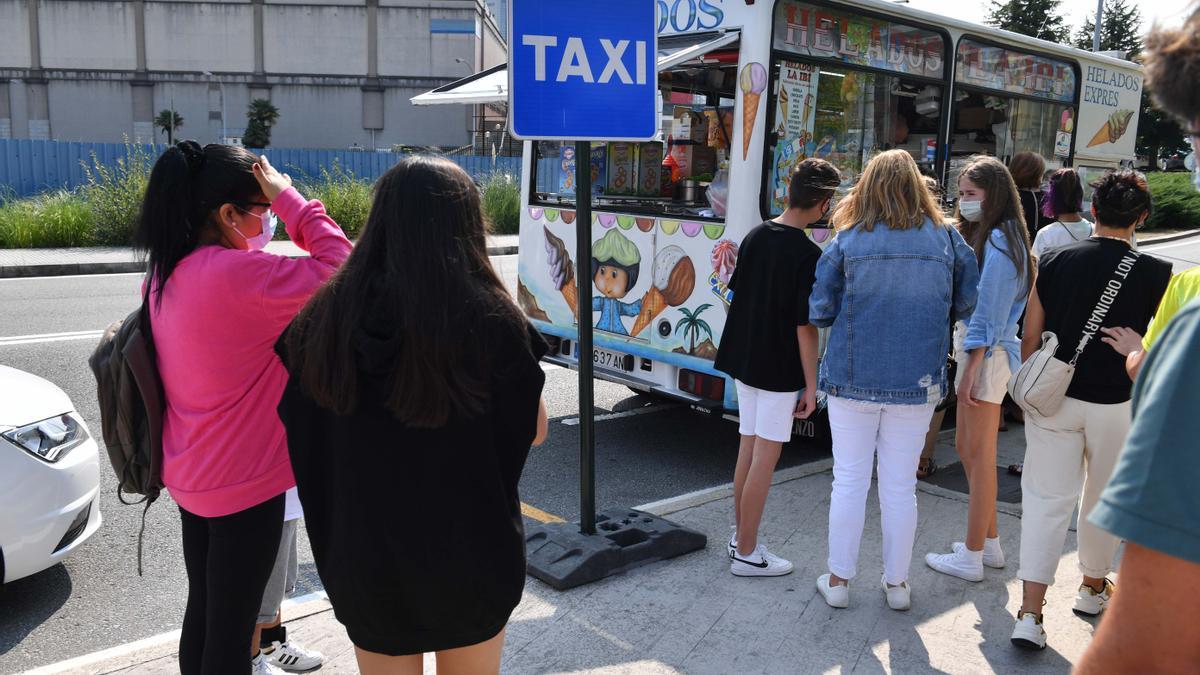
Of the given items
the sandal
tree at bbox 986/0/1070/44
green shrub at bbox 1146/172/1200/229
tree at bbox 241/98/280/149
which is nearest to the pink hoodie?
the sandal

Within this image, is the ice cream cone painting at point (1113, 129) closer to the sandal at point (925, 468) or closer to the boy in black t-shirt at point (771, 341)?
the sandal at point (925, 468)

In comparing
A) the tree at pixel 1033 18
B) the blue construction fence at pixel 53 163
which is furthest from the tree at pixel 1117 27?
the blue construction fence at pixel 53 163

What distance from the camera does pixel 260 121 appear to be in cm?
5631

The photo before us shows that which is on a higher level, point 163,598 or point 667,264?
point 667,264

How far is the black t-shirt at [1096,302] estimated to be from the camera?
374 centimetres

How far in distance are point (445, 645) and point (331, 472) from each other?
46 centimetres

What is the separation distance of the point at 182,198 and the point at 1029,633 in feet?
11.1

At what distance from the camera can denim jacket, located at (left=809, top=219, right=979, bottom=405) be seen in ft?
12.7

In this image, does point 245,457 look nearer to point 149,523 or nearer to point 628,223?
point 149,523

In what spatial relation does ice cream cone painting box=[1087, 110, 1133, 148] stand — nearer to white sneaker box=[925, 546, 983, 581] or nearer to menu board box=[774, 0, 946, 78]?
menu board box=[774, 0, 946, 78]

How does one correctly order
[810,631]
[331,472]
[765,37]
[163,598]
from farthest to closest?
[765,37] < [163,598] < [810,631] < [331,472]

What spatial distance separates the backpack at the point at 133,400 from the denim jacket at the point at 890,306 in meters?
2.52

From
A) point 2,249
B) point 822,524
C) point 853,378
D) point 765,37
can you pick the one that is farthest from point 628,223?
point 2,249

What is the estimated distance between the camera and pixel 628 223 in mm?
6660
